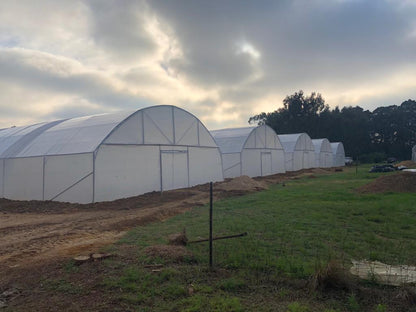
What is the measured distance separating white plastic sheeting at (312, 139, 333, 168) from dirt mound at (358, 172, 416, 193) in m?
29.2

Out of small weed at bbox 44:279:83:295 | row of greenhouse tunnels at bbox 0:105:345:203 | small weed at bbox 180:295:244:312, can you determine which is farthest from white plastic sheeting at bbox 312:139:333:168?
small weed at bbox 44:279:83:295

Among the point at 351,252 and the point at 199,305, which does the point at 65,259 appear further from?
the point at 351,252

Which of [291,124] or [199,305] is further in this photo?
[291,124]

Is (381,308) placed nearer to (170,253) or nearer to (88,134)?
(170,253)

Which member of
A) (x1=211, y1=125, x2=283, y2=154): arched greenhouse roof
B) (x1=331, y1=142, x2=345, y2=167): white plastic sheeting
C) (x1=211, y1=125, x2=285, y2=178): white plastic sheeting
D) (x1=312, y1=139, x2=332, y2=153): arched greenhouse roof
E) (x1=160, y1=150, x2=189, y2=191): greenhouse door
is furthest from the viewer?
(x1=331, y1=142, x2=345, y2=167): white plastic sheeting

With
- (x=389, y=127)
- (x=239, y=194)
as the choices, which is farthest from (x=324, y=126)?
(x=239, y=194)

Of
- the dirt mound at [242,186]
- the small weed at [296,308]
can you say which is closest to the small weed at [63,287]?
the small weed at [296,308]

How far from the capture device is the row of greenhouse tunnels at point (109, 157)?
48.9 ft

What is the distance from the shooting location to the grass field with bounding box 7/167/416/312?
14.2ft

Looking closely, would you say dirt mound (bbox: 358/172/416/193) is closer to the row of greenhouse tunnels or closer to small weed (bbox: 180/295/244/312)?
the row of greenhouse tunnels

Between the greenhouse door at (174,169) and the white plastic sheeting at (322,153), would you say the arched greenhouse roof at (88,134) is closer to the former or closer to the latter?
the greenhouse door at (174,169)

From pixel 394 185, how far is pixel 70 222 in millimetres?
14663

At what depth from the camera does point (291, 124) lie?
213 ft

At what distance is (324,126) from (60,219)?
6092cm
